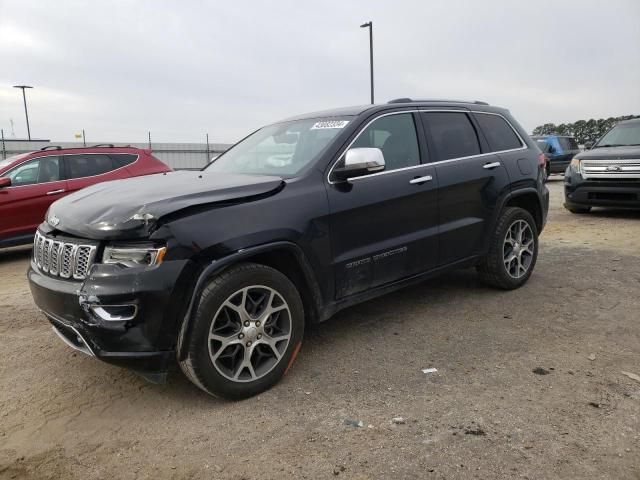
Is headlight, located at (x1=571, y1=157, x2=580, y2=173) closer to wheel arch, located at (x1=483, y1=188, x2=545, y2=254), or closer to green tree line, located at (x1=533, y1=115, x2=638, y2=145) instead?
wheel arch, located at (x1=483, y1=188, x2=545, y2=254)

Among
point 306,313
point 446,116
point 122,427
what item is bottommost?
point 122,427

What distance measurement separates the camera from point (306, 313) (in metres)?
3.37

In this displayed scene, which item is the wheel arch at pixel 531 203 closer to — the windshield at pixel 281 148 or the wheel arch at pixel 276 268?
the windshield at pixel 281 148

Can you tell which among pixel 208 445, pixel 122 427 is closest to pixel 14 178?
pixel 122 427

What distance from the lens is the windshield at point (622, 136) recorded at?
31.6 feet

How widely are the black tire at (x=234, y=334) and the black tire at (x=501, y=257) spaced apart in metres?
2.30

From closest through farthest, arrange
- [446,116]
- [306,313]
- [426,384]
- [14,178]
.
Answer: [426,384] → [306,313] → [446,116] → [14,178]

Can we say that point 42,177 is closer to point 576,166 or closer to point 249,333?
point 249,333

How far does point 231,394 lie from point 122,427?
0.61 metres

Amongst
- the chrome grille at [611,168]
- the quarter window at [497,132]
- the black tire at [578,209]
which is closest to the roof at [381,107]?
the quarter window at [497,132]

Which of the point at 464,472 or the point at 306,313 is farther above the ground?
the point at 306,313

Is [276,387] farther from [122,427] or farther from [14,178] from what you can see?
[14,178]

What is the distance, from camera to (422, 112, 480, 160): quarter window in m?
4.29

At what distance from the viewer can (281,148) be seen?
13.0 ft
